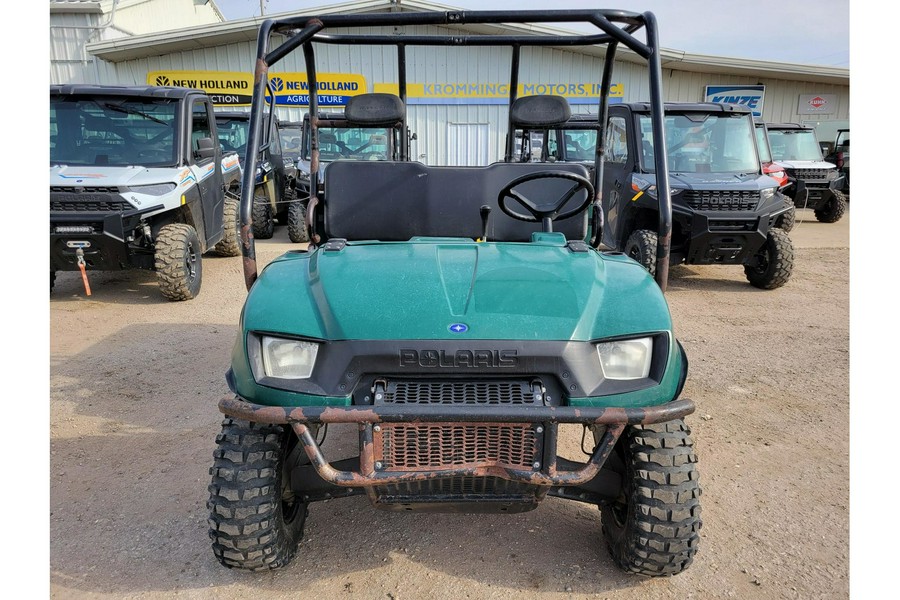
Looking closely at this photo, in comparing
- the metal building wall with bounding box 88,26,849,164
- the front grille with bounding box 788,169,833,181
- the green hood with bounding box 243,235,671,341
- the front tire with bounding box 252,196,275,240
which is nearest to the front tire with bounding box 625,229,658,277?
the green hood with bounding box 243,235,671,341

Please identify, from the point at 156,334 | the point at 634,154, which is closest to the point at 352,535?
the point at 156,334

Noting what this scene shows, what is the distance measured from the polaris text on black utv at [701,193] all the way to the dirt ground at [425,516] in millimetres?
1533

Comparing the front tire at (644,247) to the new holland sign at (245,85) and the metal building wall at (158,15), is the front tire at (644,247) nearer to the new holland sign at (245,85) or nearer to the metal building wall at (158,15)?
the new holland sign at (245,85)

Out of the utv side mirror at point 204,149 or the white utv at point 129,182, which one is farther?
the utv side mirror at point 204,149

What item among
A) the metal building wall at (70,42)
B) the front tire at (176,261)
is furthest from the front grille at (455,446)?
the metal building wall at (70,42)

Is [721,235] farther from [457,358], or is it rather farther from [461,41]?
[457,358]

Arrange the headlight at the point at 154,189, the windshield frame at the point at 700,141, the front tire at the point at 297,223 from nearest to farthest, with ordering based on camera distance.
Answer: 1. the headlight at the point at 154,189
2. the windshield frame at the point at 700,141
3. the front tire at the point at 297,223

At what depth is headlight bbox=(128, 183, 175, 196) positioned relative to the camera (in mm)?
5621

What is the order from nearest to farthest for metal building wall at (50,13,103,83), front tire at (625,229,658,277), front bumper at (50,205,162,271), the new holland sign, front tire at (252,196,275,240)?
front bumper at (50,205,162,271) → front tire at (625,229,658,277) → front tire at (252,196,275,240) → metal building wall at (50,13,103,83) → the new holland sign

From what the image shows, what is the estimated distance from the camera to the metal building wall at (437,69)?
1592 cm

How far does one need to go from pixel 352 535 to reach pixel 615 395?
51.1 inches

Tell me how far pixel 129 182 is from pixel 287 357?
459 centimetres

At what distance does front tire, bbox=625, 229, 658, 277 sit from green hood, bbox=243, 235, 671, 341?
3.63m

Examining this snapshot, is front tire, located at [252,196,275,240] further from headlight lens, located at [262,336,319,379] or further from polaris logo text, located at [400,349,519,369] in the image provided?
polaris logo text, located at [400,349,519,369]
